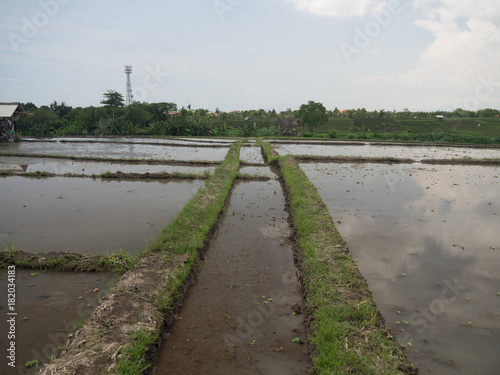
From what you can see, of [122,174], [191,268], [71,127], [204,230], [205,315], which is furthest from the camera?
[71,127]

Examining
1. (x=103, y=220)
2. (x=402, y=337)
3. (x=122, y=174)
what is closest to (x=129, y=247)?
(x=103, y=220)

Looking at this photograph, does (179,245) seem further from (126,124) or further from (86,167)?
(126,124)

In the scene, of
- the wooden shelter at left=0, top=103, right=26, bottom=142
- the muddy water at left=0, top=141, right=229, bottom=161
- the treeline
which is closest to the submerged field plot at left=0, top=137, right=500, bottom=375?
the muddy water at left=0, top=141, right=229, bottom=161

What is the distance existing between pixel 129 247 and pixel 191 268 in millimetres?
1591

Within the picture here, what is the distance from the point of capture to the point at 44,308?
4117 mm

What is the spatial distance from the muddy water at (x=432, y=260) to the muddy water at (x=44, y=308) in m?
4.07

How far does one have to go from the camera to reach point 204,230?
21.3ft

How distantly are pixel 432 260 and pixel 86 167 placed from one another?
14801mm

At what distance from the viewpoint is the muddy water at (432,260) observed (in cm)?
367

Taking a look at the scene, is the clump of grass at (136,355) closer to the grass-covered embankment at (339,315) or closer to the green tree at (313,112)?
the grass-covered embankment at (339,315)

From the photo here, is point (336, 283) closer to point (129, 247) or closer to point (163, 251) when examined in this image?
point (163, 251)

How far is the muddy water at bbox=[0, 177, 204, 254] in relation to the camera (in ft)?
20.2

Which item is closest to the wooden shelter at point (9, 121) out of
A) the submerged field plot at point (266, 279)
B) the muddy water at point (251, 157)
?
the muddy water at point (251, 157)

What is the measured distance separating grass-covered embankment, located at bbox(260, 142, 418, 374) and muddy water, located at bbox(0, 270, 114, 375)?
2945 millimetres
